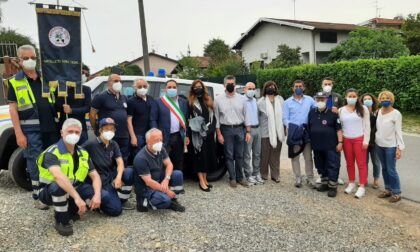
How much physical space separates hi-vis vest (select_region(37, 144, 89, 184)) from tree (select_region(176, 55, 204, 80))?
68.3ft

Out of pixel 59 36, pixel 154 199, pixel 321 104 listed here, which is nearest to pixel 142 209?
Answer: pixel 154 199

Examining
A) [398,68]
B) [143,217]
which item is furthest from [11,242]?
[398,68]

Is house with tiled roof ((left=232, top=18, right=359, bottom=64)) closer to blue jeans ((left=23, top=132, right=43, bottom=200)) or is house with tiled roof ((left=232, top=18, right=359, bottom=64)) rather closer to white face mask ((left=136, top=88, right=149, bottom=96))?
white face mask ((left=136, top=88, right=149, bottom=96))

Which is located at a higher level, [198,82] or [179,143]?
[198,82]

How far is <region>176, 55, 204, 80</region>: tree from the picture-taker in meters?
26.7

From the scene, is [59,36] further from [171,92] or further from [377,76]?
[377,76]

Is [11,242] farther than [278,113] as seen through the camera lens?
No

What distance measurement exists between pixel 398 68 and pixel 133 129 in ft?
37.5

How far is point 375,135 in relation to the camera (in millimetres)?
6004

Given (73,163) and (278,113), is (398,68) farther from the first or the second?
(73,163)

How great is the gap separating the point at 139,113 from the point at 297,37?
2633 cm

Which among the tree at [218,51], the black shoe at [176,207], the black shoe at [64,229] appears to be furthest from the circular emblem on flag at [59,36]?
the tree at [218,51]

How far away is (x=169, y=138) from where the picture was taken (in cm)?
586

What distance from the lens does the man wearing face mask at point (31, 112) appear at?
4.86 metres
